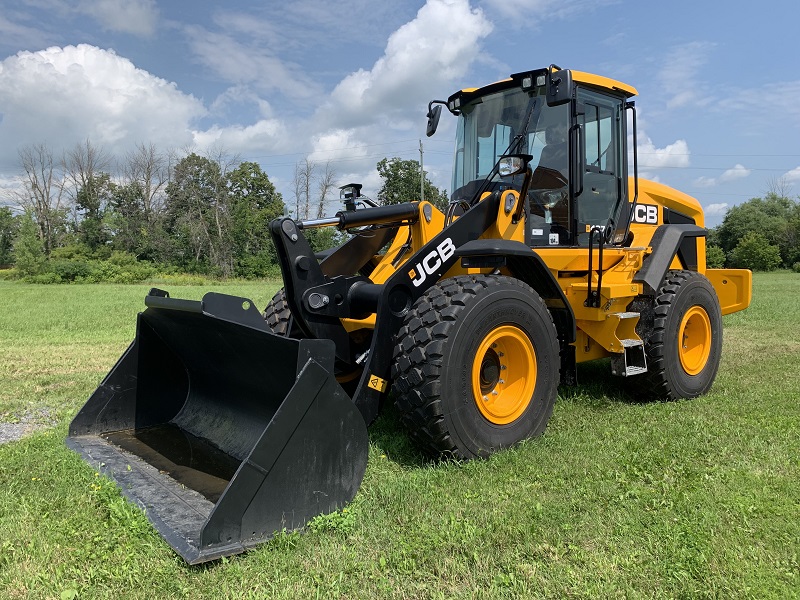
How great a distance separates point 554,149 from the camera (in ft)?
17.4

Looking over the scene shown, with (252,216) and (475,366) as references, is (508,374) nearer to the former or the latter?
(475,366)

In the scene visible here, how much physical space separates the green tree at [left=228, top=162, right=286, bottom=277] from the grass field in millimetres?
40261

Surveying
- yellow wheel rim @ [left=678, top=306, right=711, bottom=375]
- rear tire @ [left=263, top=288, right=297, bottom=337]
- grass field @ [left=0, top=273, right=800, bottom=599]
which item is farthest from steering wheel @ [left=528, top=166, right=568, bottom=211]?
rear tire @ [left=263, top=288, right=297, bottom=337]

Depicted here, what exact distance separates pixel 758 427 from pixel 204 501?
4058mm

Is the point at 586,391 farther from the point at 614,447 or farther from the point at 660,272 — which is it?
the point at 614,447

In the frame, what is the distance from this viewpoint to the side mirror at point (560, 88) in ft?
14.6

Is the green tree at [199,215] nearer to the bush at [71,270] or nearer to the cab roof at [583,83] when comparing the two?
the bush at [71,270]

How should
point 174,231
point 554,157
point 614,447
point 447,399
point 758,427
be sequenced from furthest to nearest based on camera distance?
point 174,231 < point 554,157 < point 758,427 < point 614,447 < point 447,399

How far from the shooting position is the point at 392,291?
4.02 metres

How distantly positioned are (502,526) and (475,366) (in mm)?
1098

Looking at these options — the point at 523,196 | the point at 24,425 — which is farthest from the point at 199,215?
the point at 523,196

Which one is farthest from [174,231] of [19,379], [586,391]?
[586,391]

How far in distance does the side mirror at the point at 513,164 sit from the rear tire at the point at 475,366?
1009 millimetres

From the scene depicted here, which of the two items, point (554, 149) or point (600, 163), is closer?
point (554, 149)
